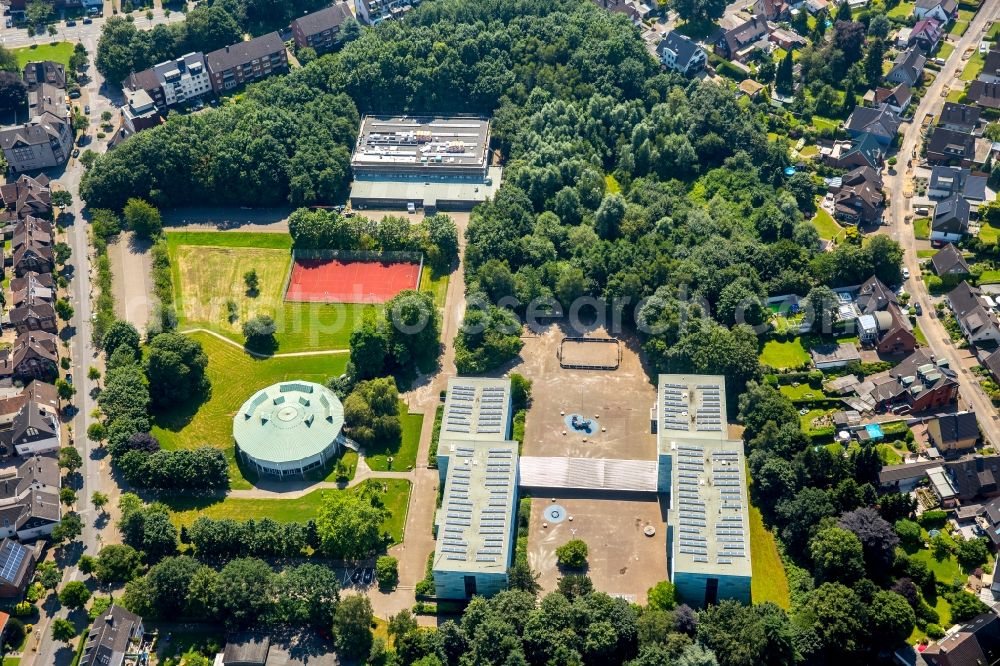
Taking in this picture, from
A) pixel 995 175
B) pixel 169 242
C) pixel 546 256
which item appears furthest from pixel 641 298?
pixel 169 242

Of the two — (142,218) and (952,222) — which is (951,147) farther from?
(142,218)

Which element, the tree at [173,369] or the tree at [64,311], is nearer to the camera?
the tree at [173,369]

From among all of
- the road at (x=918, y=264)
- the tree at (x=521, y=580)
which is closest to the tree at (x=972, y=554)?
the road at (x=918, y=264)

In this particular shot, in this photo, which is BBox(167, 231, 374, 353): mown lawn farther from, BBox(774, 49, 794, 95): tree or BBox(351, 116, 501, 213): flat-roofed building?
BBox(774, 49, 794, 95): tree

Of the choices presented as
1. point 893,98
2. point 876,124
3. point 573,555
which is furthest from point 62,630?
point 893,98

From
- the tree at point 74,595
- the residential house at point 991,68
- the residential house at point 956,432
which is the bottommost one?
the tree at point 74,595

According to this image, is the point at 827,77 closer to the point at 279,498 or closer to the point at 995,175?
the point at 995,175

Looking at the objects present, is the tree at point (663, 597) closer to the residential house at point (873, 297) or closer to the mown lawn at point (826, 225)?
the residential house at point (873, 297)
